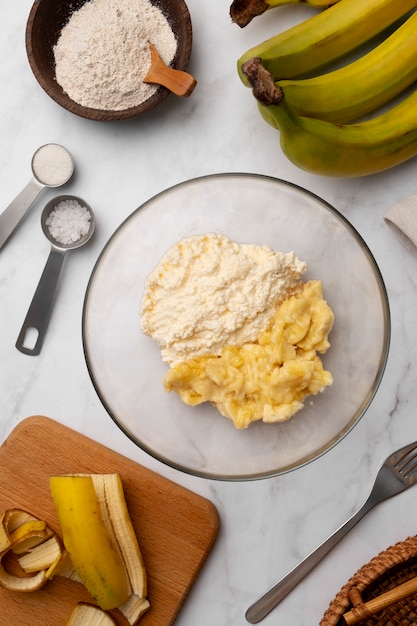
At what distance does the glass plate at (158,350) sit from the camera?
1183mm

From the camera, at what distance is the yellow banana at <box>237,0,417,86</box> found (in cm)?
128

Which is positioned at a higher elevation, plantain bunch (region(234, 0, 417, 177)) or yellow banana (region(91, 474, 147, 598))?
plantain bunch (region(234, 0, 417, 177))

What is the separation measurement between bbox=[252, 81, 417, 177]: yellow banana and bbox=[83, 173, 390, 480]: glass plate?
0.08 meters

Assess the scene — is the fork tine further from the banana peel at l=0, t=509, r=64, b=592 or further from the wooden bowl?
the wooden bowl

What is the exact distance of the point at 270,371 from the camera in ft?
3.68

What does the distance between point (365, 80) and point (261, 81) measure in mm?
318

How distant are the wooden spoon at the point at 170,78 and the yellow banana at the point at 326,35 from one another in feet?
0.35

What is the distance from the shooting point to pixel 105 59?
133 cm

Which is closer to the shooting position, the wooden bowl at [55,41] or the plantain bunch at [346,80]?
the plantain bunch at [346,80]

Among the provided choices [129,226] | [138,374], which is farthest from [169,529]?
[129,226]

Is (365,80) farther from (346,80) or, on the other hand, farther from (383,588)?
(383,588)

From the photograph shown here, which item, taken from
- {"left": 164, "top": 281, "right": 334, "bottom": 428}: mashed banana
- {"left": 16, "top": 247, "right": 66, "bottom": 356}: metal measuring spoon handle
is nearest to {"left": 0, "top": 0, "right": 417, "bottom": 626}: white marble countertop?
{"left": 16, "top": 247, "right": 66, "bottom": 356}: metal measuring spoon handle

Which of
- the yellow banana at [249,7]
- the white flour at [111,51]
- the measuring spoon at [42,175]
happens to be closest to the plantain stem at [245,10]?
the yellow banana at [249,7]

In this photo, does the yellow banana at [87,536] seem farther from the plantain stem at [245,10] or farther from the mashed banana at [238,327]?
the plantain stem at [245,10]
